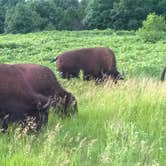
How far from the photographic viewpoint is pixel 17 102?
5.89m

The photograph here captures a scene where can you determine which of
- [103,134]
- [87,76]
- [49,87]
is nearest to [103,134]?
[103,134]

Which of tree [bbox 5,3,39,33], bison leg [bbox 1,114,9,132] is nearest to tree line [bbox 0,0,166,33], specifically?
tree [bbox 5,3,39,33]

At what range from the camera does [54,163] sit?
4.30 meters

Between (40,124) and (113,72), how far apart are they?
24.3ft

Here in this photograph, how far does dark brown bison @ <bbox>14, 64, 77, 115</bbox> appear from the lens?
7.21m

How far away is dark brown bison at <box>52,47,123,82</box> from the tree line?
4018 centimetres

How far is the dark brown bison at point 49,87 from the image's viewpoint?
7.21 meters

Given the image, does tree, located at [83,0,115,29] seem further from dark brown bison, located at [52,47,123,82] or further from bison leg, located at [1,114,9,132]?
bison leg, located at [1,114,9,132]

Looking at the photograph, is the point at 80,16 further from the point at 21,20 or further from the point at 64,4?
the point at 21,20

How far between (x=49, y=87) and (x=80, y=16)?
54687 millimetres

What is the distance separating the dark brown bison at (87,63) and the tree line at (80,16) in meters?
40.2

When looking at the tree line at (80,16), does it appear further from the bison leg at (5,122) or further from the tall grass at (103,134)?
the bison leg at (5,122)

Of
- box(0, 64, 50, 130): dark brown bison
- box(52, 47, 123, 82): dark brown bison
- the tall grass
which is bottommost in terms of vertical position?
box(52, 47, 123, 82): dark brown bison

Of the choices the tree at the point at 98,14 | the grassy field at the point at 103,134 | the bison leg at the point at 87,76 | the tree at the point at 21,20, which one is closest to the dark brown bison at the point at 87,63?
the bison leg at the point at 87,76
